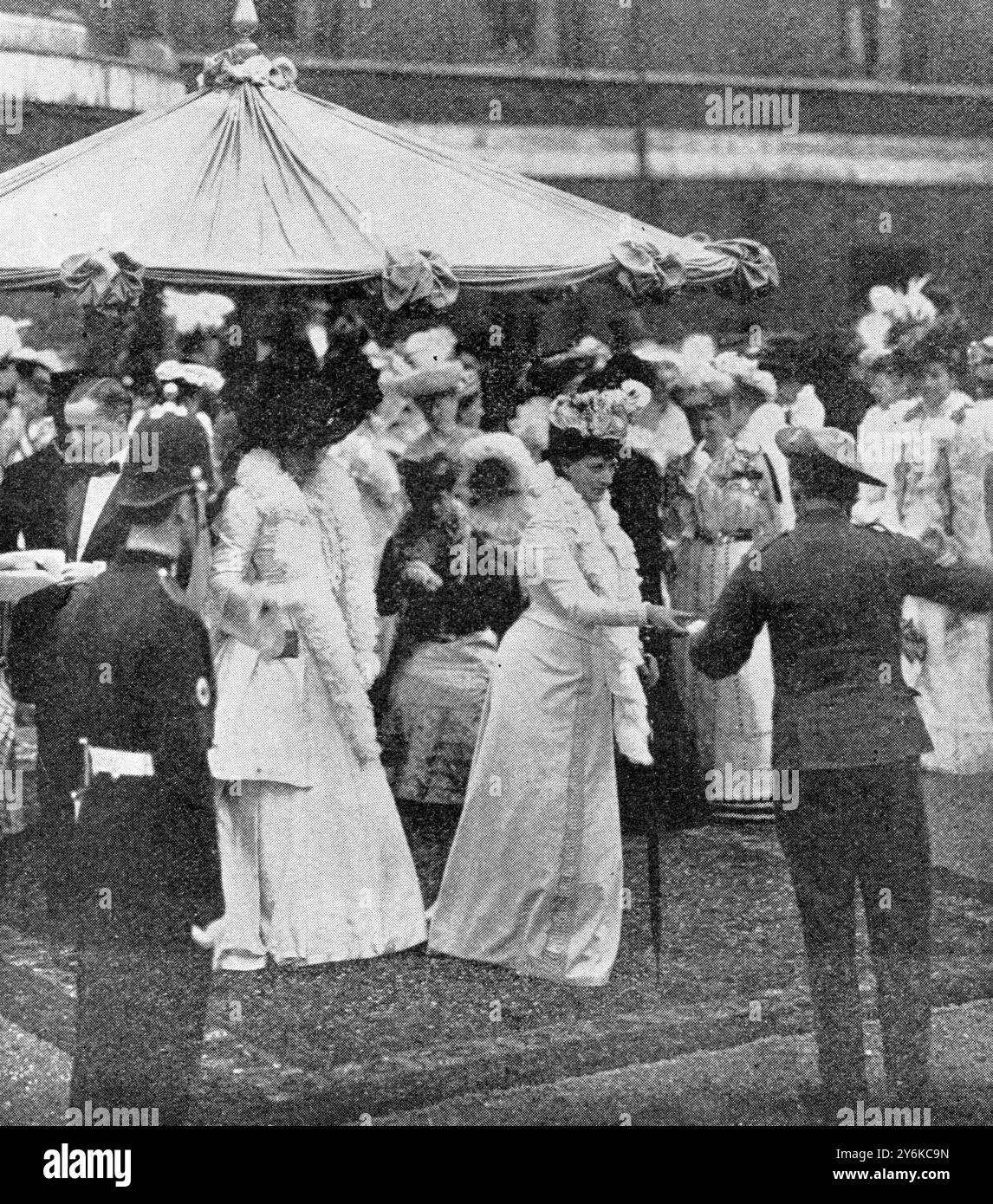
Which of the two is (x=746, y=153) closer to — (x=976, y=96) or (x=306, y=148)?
(x=976, y=96)

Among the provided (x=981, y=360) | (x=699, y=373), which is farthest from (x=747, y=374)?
(x=981, y=360)

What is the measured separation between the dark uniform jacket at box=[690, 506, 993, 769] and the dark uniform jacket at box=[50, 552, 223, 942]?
1.47 m

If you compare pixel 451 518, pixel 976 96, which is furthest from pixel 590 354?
pixel 976 96

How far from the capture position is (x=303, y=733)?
554cm

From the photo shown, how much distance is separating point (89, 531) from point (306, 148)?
4.13 ft

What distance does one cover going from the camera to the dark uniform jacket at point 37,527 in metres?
5.77

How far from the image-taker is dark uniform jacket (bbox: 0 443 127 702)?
5.77 m

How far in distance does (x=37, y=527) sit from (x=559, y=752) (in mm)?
1766

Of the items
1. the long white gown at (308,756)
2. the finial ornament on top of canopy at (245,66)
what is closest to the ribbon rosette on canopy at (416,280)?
the long white gown at (308,756)

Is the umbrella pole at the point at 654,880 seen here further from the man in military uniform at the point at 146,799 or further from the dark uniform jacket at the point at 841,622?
the man in military uniform at the point at 146,799

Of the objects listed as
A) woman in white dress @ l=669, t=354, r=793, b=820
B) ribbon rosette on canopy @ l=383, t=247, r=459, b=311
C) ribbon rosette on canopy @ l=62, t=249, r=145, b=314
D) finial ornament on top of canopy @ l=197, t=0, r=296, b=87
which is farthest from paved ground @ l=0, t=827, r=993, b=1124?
finial ornament on top of canopy @ l=197, t=0, r=296, b=87

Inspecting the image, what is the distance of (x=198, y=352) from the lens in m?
5.51

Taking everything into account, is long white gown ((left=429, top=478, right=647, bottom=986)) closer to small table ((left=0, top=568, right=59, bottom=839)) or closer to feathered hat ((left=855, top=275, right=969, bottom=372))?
feathered hat ((left=855, top=275, right=969, bottom=372))

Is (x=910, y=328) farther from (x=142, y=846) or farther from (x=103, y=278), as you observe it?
(x=142, y=846)
